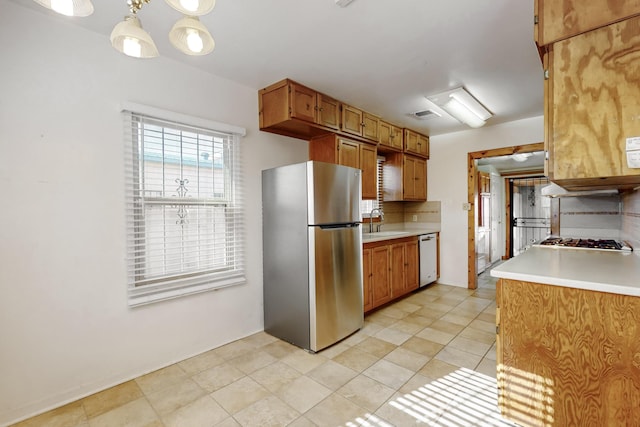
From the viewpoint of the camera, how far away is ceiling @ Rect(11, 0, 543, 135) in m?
1.80

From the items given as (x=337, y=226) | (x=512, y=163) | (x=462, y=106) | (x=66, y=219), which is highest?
(x=462, y=106)

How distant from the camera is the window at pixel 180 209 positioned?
2.21m

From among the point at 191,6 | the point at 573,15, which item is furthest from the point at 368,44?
the point at 191,6

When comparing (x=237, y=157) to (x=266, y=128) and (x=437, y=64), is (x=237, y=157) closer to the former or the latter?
(x=266, y=128)

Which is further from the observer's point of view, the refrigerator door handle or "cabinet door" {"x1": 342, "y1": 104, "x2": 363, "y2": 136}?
"cabinet door" {"x1": 342, "y1": 104, "x2": 363, "y2": 136}

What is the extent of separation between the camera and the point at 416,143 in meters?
4.57

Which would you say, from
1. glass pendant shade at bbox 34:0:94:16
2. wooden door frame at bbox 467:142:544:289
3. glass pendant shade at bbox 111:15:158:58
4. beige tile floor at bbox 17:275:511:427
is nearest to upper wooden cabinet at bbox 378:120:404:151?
wooden door frame at bbox 467:142:544:289

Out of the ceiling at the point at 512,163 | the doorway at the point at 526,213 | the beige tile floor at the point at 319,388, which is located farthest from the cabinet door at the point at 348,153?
the doorway at the point at 526,213

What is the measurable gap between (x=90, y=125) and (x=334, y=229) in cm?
197

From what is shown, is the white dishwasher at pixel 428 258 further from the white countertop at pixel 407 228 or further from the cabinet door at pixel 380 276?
the cabinet door at pixel 380 276

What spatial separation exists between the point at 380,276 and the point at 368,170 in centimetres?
134

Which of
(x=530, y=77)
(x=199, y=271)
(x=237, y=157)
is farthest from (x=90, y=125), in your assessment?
(x=530, y=77)

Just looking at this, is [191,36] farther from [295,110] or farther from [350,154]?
[350,154]

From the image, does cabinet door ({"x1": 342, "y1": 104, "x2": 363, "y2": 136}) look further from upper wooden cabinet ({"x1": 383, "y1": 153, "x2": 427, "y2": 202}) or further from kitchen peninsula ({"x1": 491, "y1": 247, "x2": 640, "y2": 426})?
kitchen peninsula ({"x1": 491, "y1": 247, "x2": 640, "y2": 426})
